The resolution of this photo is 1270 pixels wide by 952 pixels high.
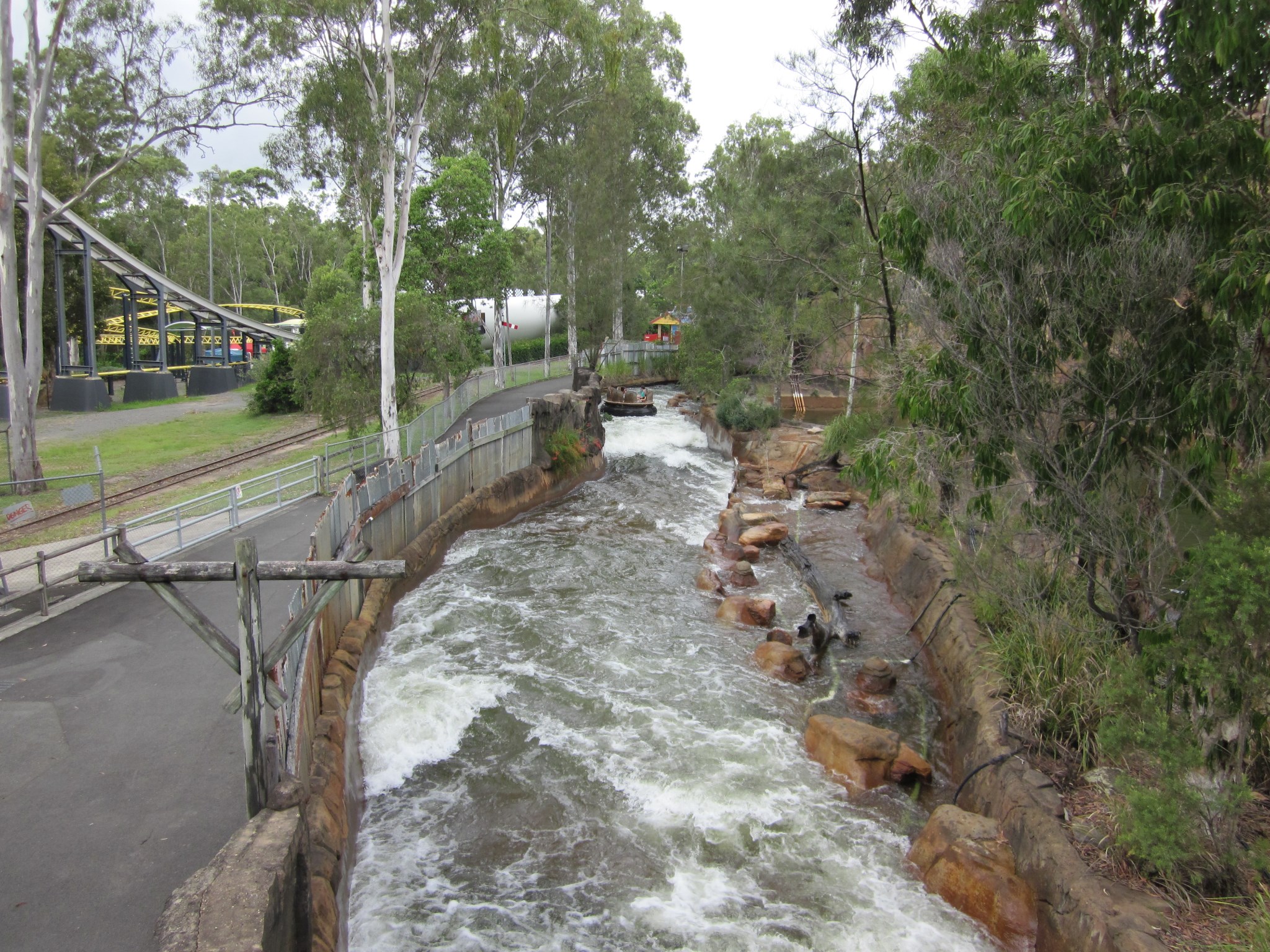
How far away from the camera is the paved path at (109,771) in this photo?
5598 mm

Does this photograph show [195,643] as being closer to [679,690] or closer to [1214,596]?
[679,690]

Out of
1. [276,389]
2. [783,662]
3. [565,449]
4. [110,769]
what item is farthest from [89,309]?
[783,662]

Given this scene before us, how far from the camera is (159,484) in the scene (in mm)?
20359

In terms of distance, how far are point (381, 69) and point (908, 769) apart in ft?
62.8

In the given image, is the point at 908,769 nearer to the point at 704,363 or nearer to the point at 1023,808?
the point at 1023,808

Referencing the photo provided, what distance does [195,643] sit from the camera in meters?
10.2

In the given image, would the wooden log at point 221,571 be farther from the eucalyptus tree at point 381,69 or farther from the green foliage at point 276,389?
the green foliage at point 276,389

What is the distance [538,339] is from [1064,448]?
172 ft

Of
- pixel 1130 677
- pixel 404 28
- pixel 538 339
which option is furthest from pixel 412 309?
pixel 538 339

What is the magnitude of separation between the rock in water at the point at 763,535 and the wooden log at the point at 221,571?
13.0 meters

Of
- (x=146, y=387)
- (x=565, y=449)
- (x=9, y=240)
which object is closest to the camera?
(x=9, y=240)

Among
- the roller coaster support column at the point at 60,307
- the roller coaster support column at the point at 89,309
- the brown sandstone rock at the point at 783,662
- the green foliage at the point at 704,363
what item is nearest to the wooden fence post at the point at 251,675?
the brown sandstone rock at the point at 783,662

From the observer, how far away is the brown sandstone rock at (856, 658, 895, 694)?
11422mm

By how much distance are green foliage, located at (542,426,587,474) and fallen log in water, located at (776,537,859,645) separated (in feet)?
26.2
